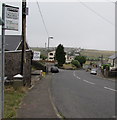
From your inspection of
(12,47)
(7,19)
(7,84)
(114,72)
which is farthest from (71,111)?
(114,72)

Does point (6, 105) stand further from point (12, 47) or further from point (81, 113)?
point (12, 47)

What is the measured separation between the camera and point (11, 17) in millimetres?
4969

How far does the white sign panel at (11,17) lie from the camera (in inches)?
192

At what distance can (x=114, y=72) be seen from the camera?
127 feet

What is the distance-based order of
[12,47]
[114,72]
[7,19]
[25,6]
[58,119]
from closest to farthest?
1. [7,19]
2. [58,119]
3. [25,6]
4. [12,47]
5. [114,72]

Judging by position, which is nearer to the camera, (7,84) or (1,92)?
(1,92)

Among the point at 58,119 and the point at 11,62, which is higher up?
the point at 11,62

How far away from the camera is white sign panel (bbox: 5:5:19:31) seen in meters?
4.87

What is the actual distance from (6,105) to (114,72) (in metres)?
31.9

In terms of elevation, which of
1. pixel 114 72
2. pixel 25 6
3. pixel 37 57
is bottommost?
pixel 114 72

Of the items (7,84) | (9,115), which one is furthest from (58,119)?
(7,84)

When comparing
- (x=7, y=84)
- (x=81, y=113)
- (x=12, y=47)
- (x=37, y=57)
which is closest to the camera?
(x=81, y=113)

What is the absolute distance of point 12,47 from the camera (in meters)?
26.3

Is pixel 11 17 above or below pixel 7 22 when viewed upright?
above
